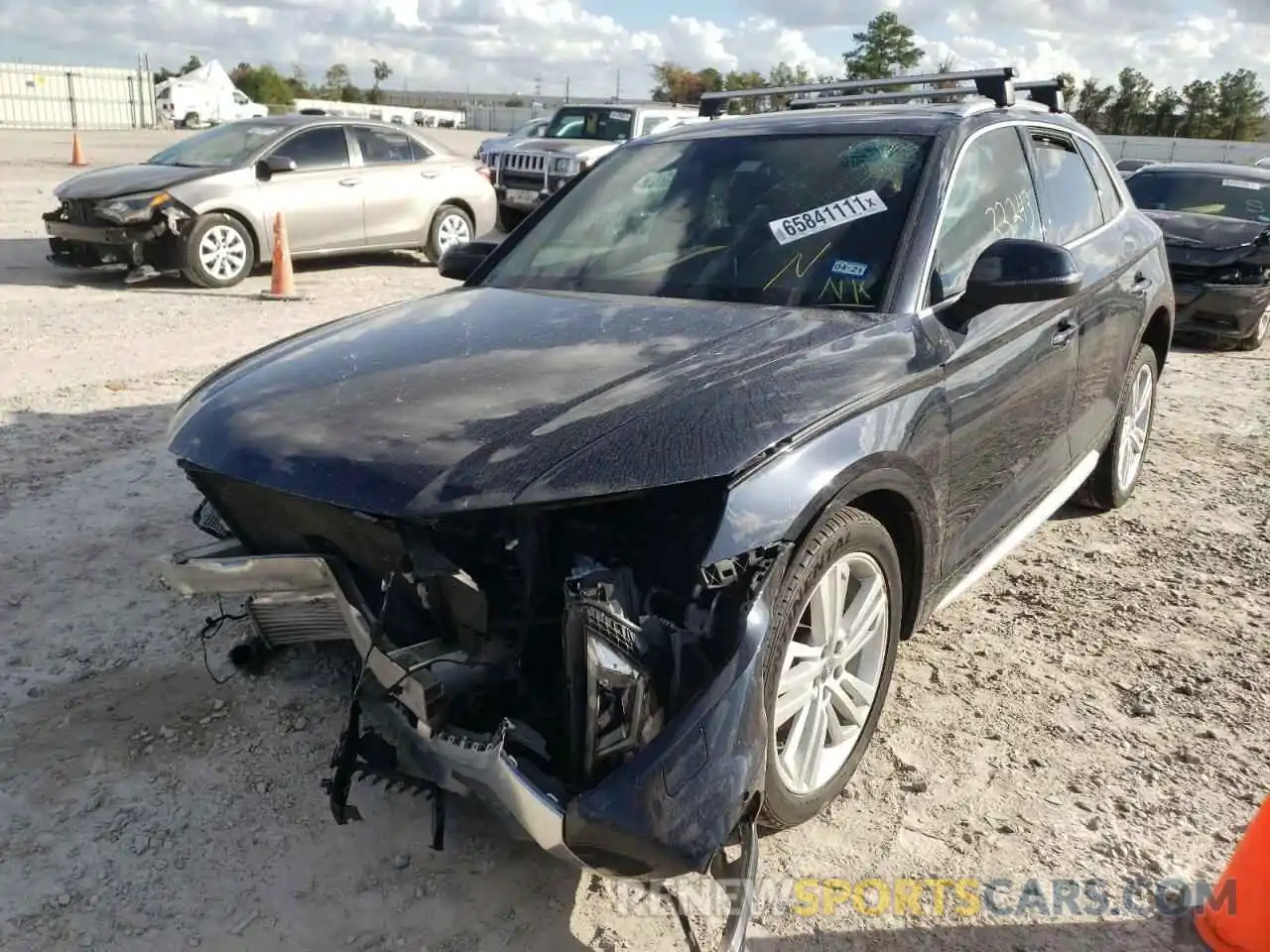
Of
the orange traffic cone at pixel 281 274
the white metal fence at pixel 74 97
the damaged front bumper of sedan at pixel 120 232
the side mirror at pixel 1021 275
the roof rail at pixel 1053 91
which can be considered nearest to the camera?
the side mirror at pixel 1021 275

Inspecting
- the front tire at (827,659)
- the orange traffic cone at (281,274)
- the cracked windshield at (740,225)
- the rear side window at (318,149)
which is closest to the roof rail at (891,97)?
the cracked windshield at (740,225)

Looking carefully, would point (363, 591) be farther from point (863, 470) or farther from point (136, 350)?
point (136, 350)

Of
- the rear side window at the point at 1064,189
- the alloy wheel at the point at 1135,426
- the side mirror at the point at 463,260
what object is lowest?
the alloy wheel at the point at 1135,426

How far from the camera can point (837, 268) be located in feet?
10.3

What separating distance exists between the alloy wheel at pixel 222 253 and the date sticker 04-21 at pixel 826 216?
786 centimetres

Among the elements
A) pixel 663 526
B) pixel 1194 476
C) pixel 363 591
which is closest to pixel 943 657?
pixel 663 526

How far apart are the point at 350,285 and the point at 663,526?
8.97 m

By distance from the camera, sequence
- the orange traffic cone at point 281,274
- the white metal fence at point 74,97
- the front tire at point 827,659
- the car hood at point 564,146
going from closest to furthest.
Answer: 1. the front tire at point 827,659
2. the orange traffic cone at point 281,274
3. the car hood at point 564,146
4. the white metal fence at point 74,97

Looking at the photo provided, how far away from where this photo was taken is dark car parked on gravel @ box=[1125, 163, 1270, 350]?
28.9ft

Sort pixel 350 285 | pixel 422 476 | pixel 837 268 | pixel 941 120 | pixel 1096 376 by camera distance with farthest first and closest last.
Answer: pixel 350 285
pixel 1096 376
pixel 941 120
pixel 837 268
pixel 422 476

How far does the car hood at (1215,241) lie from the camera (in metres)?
8.77

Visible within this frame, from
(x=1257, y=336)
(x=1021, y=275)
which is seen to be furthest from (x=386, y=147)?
(x=1021, y=275)

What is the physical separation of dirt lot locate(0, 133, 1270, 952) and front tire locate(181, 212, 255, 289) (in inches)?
198

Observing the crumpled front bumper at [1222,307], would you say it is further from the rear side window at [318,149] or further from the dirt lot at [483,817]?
the rear side window at [318,149]
